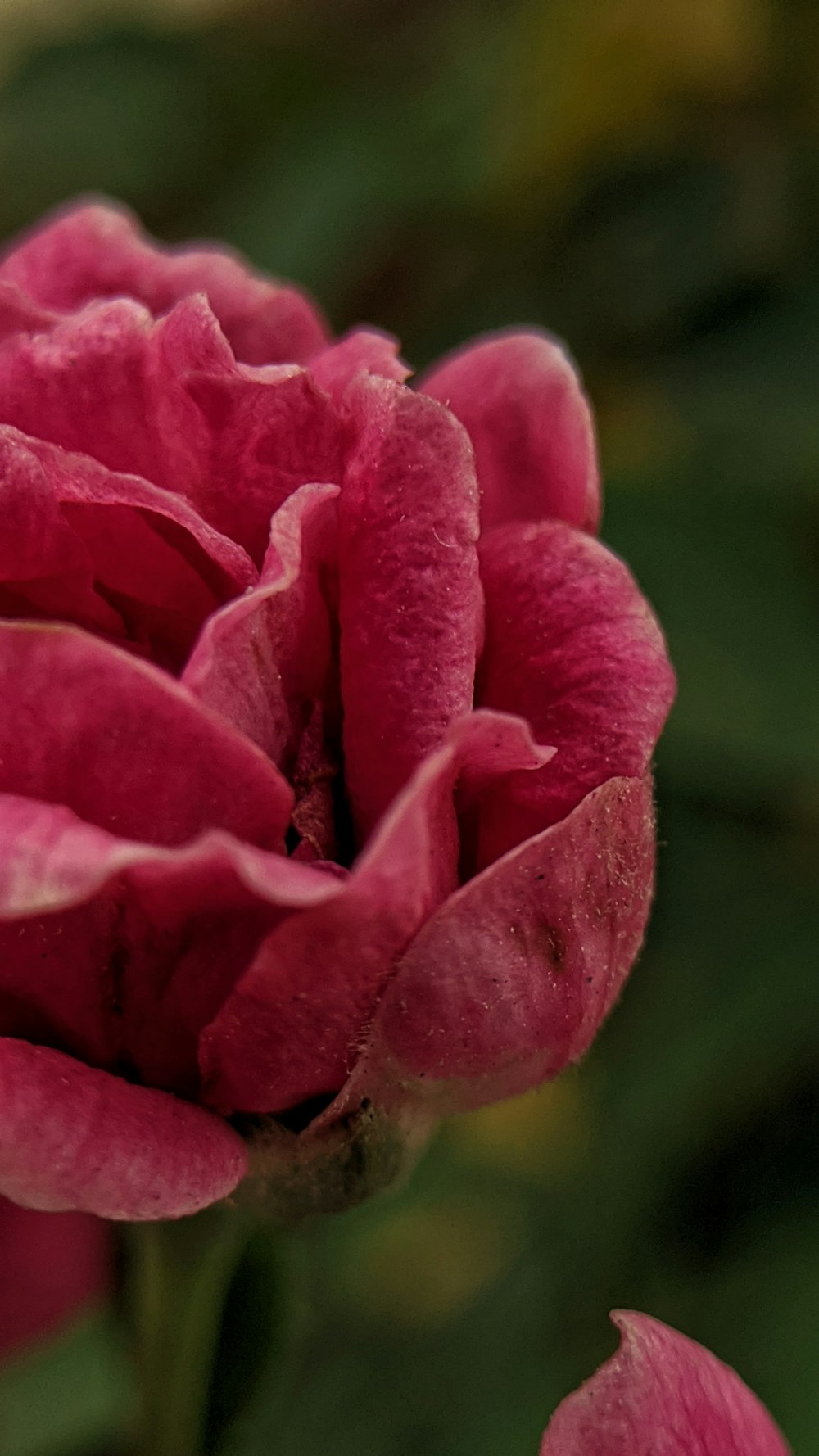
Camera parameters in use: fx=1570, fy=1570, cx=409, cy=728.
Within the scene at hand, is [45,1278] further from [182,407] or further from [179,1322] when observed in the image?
[182,407]

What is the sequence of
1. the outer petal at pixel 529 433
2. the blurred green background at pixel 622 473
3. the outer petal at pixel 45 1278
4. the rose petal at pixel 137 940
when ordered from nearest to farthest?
1. the rose petal at pixel 137 940
2. the outer petal at pixel 529 433
3. the outer petal at pixel 45 1278
4. the blurred green background at pixel 622 473

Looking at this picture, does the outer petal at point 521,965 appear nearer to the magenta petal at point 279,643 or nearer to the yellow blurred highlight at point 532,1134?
the magenta petal at point 279,643

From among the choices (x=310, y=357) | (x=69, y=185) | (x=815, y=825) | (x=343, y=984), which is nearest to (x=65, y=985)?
(x=343, y=984)

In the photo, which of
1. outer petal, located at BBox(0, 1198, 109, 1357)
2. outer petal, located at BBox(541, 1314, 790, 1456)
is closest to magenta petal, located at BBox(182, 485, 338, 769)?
outer petal, located at BBox(541, 1314, 790, 1456)

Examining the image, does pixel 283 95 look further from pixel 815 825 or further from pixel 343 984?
pixel 343 984

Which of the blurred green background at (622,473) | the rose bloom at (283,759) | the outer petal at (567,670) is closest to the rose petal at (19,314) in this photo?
the rose bloom at (283,759)

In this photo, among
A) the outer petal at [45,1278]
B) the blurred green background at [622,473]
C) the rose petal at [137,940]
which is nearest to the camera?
the rose petal at [137,940]
